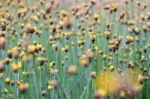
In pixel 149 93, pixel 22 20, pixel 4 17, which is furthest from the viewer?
pixel 22 20

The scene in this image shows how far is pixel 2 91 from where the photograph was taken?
3.28 metres

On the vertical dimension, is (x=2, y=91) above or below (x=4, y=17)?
below

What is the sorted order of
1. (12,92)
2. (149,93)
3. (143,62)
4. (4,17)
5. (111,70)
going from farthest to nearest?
(4,17) → (143,62) → (149,93) → (12,92) → (111,70)

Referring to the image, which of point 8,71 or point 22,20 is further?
point 22,20

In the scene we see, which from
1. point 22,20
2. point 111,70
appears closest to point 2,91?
point 111,70

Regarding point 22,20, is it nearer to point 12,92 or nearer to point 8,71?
point 8,71

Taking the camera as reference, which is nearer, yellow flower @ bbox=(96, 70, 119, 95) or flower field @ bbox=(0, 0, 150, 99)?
yellow flower @ bbox=(96, 70, 119, 95)

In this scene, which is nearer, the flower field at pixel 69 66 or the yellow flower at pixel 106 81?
the yellow flower at pixel 106 81

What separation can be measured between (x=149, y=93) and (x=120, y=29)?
161cm

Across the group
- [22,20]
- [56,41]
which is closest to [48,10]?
[56,41]

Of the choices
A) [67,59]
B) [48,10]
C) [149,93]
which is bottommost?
[149,93]

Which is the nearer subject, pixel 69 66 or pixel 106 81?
pixel 106 81

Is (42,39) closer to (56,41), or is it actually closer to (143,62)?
(56,41)

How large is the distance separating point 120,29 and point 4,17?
1305mm
